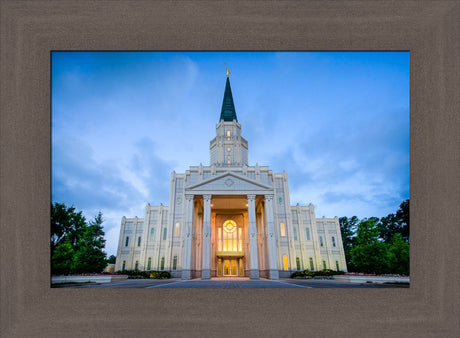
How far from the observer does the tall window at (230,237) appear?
3459 centimetres

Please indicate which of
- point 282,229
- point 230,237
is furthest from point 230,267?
point 282,229

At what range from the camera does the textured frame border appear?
8109 millimetres

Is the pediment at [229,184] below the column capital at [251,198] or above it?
above

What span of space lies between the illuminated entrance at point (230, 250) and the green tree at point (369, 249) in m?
16.5

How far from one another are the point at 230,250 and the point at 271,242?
9.45 m

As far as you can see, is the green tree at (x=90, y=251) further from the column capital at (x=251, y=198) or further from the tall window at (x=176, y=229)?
the column capital at (x=251, y=198)

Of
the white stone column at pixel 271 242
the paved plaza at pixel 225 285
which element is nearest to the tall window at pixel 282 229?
the white stone column at pixel 271 242

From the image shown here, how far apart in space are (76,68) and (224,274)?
3040 centimetres

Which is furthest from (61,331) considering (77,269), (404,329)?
(77,269)

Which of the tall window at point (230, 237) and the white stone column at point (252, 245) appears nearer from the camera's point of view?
the white stone column at point (252, 245)

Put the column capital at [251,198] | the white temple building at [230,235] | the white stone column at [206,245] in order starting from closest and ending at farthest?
1. the white stone column at [206,245]
2. the column capital at [251,198]
3. the white temple building at [230,235]

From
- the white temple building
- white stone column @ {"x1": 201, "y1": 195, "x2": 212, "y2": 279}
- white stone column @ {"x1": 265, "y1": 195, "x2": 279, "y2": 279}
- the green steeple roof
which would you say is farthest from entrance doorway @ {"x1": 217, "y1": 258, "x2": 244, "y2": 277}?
the green steeple roof
